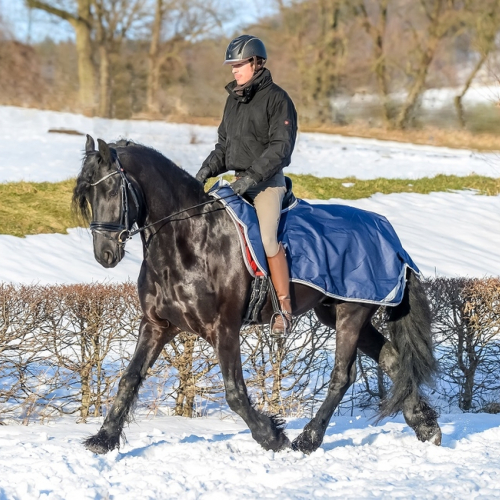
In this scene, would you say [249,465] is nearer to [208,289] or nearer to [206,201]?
[208,289]

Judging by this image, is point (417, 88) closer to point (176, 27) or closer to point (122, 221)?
point (176, 27)

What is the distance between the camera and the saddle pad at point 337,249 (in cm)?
544

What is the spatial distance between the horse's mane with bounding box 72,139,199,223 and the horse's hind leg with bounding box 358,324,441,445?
7.02 ft

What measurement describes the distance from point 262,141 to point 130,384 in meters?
1.86

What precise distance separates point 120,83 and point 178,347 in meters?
16.5

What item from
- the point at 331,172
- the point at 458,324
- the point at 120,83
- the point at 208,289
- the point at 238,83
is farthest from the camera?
the point at 120,83

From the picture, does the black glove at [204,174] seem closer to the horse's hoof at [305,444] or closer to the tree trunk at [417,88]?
the horse's hoof at [305,444]

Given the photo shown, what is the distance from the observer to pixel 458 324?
809 cm

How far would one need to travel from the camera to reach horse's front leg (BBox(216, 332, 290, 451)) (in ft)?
17.1

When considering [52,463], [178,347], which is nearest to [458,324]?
[178,347]

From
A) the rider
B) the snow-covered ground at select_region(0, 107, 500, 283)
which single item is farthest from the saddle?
the snow-covered ground at select_region(0, 107, 500, 283)

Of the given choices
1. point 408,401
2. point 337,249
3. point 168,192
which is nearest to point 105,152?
point 168,192

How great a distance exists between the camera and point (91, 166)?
193 inches

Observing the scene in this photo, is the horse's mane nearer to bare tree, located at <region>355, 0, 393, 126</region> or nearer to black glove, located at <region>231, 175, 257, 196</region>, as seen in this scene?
black glove, located at <region>231, 175, 257, 196</region>
